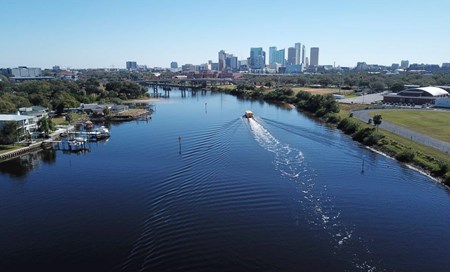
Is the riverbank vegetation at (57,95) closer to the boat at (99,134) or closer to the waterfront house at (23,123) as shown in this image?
the waterfront house at (23,123)

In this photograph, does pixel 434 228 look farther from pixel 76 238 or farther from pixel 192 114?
pixel 192 114

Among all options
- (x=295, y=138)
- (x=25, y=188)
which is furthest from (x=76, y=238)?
(x=295, y=138)

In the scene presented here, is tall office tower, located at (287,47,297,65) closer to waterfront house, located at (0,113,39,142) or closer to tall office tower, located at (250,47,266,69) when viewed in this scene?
tall office tower, located at (250,47,266,69)

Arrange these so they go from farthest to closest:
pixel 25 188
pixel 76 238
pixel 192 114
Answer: pixel 192 114 → pixel 25 188 → pixel 76 238

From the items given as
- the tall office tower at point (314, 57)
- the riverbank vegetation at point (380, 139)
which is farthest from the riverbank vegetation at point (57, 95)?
the tall office tower at point (314, 57)

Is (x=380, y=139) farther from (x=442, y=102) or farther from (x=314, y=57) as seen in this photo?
(x=314, y=57)

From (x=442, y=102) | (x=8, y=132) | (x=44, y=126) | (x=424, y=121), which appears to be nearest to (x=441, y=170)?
(x=424, y=121)
